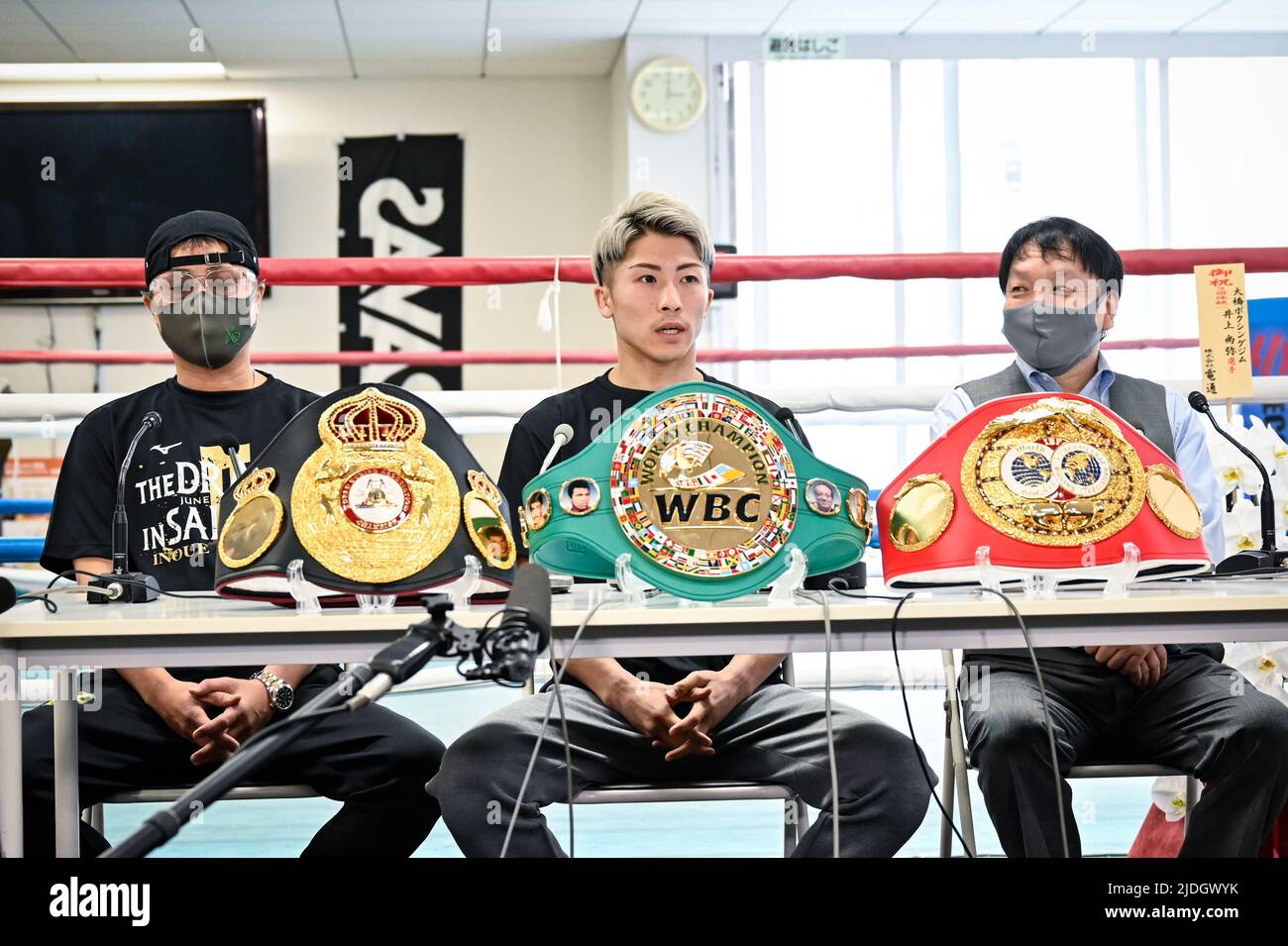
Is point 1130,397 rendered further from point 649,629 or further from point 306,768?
point 306,768

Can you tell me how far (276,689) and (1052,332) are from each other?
1.36 meters

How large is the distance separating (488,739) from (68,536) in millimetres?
752

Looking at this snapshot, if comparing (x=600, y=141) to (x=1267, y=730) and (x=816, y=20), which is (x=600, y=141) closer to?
(x=816, y=20)

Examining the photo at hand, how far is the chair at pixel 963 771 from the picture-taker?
1774 millimetres

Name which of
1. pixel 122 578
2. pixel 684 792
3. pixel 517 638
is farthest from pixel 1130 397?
pixel 122 578

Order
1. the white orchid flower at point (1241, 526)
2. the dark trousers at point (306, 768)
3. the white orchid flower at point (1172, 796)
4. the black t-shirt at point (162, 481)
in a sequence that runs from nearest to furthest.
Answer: the dark trousers at point (306, 768)
the black t-shirt at point (162, 481)
the white orchid flower at point (1172, 796)
the white orchid flower at point (1241, 526)

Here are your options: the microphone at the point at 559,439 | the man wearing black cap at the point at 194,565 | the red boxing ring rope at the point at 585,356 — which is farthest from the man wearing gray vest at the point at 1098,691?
the red boxing ring rope at the point at 585,356

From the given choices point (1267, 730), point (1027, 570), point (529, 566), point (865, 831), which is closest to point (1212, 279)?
point (1267, 730)

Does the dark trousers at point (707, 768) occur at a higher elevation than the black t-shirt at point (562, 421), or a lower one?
lower

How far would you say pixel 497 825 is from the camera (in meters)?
1.62

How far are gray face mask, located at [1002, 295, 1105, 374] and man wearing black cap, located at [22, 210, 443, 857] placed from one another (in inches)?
46.2

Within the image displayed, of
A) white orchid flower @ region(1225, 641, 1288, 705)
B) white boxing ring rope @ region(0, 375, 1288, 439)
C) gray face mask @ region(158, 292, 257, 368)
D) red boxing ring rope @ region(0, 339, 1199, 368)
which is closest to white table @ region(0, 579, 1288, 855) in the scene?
gray face mask @ region(158, 292, 257, 368)

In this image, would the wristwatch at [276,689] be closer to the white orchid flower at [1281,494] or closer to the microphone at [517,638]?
the microphone at [517,638]

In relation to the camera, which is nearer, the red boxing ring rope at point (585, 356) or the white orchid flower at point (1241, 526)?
the white orchid flower at point (1241, 526)
